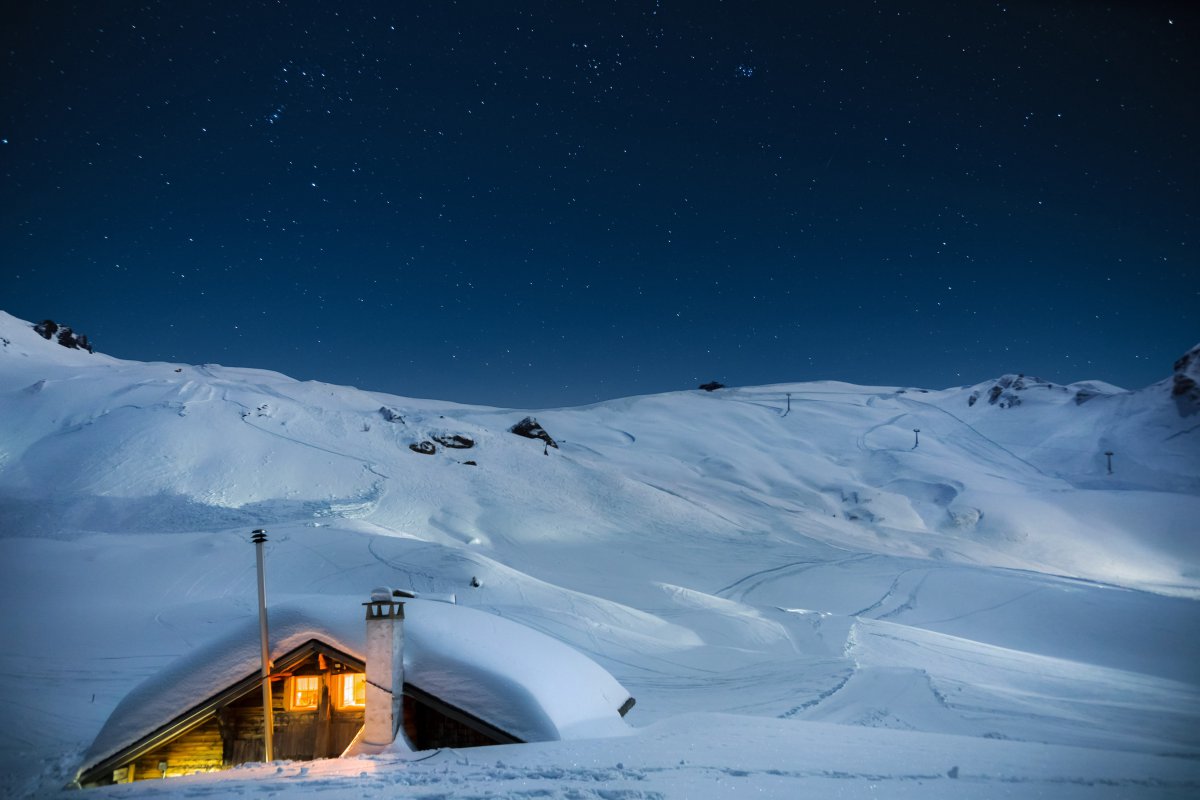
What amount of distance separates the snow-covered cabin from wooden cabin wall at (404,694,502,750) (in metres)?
0.02

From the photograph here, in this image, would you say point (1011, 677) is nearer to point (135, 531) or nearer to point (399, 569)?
point (399, 569)

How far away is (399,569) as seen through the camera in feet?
97.9

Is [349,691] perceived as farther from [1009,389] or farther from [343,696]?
[1009,389]

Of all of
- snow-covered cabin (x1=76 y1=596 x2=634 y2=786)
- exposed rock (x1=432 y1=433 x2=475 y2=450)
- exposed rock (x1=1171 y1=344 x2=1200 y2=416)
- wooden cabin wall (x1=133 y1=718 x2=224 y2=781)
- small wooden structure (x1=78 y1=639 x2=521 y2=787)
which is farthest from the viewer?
exposed rock (x1=1171 y1=344 x2=1200 y2=416)

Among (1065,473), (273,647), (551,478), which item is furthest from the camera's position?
(1065,473)

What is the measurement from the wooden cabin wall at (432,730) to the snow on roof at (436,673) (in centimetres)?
47

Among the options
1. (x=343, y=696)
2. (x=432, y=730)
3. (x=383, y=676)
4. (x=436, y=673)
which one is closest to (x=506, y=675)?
(x=436, y=673)

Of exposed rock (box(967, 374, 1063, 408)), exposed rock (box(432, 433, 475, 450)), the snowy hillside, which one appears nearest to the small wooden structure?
the snowy hillside

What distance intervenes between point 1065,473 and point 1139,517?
18757 millimetres

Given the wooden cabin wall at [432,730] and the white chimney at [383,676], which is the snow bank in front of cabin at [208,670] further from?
the wooden cabin wall at [432,730]

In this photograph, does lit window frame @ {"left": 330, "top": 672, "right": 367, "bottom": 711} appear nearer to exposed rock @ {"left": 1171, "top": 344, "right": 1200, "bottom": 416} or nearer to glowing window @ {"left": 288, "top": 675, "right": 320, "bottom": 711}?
glowing window @ {"left": 288, "top": 675, "right": 320, "bottom": 711}

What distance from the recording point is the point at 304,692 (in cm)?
1300

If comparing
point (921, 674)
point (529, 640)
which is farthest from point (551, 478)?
point (529, 640)

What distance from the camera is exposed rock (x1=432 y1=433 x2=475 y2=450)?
178ft
